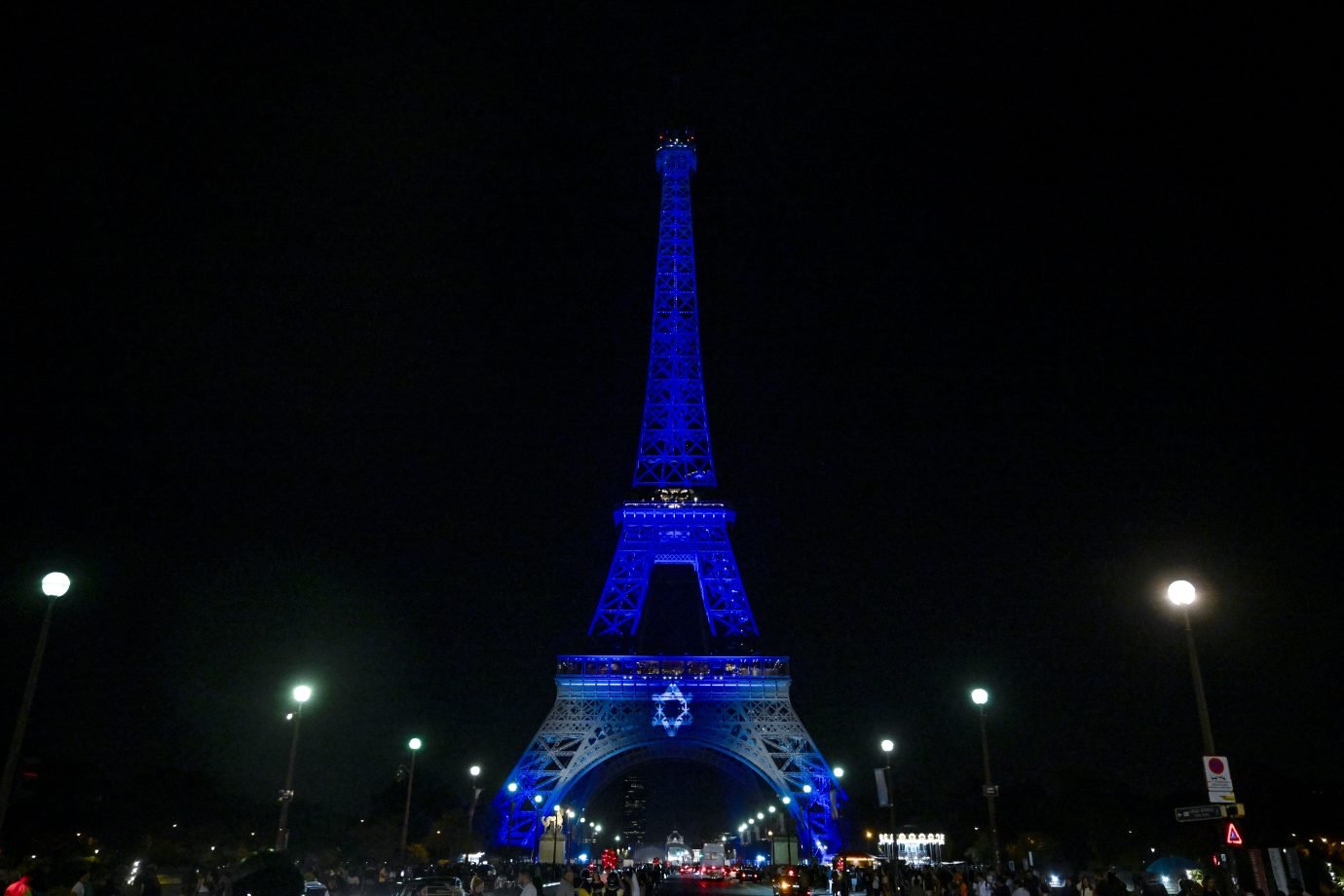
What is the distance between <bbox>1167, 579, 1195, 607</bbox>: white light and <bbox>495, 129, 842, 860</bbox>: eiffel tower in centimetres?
5074

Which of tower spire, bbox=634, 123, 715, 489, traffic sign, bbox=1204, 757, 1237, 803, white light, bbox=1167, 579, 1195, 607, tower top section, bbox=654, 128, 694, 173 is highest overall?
tower top section, bbox=654, 128, 694, 173

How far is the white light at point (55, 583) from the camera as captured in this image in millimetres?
18703

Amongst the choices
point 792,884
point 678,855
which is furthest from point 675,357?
point 678,855

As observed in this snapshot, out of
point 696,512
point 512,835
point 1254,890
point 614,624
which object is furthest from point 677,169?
point 1254,890

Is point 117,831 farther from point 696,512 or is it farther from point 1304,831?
point 1304,831

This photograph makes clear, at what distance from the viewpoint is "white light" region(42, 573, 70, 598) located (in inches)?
736

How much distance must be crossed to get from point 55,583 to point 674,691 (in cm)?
5370

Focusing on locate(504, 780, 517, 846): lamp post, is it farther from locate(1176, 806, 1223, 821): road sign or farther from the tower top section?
locate(1176, 806, 1223, 821): road sign

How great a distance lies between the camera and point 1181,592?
17.7 metres

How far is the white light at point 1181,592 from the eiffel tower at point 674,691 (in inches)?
1998

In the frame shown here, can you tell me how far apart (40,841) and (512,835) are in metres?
25.5

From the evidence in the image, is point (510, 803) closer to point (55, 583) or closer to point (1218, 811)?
point (55, 583)

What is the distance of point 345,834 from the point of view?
8481cm

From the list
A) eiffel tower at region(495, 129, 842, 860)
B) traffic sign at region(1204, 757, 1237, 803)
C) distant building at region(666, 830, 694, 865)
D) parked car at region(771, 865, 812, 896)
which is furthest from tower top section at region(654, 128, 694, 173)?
distant building at region(666, 830, 694, 865)
